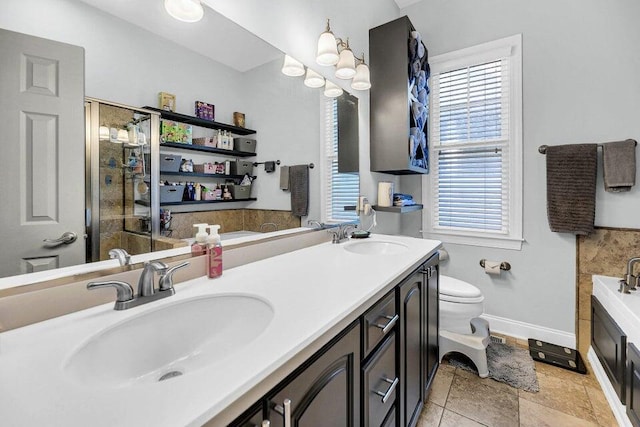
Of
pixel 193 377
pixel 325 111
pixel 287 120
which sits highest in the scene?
pixel 325 111

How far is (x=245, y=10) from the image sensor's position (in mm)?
1348

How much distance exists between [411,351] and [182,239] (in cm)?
112

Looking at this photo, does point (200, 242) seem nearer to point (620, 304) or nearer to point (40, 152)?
point (40, 152)

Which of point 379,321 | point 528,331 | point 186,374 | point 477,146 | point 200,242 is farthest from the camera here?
point 477,146

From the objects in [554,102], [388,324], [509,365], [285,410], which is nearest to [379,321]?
[388,324]

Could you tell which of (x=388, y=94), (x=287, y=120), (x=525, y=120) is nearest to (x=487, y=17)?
(x=525, y=120)

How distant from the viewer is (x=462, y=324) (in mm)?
2049

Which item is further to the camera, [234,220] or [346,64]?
[346,64]

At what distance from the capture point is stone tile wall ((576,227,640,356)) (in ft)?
6.60

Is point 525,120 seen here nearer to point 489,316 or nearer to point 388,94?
point 388,94

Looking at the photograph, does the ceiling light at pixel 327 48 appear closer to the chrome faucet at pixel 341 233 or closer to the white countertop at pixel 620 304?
the chrome faucet at pixel 341 233

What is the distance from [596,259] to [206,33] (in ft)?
9.28

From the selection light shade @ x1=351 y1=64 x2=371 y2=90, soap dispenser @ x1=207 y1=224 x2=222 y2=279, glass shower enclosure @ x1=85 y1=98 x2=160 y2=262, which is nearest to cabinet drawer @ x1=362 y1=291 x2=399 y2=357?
soap dispenser @ x1=207 y1=224 x2=222 y2=279

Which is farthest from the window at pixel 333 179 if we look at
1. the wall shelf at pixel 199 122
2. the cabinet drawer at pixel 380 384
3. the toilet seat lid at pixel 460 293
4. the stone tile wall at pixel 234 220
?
the cabinet drawer at pixel 380 384
